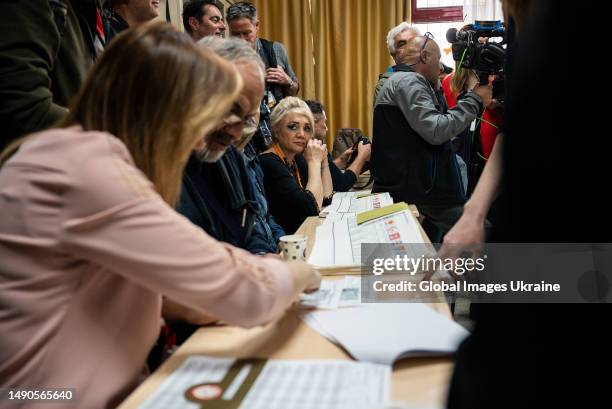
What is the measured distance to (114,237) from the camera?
0.58m

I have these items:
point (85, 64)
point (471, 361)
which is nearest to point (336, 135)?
point (85, 64)

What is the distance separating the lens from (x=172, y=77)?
2.30 feet

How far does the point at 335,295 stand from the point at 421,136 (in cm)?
143

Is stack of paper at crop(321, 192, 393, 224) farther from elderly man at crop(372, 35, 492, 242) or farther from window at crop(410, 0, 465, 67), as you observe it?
window at crop(410, 0, 465, 67)

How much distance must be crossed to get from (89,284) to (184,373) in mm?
178

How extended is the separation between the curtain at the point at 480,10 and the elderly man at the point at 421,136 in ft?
7.31

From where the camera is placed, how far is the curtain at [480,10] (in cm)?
417

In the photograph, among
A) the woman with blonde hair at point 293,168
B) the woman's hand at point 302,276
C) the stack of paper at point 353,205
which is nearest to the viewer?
the woman's hand at point 302,276

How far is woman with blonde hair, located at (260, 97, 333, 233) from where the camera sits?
6.85 feet

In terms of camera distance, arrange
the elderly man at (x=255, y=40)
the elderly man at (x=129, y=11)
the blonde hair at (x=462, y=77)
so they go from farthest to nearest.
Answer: the elderly man at (x=255, y=40)
the blonde hair at (x=462, y=77)
the elderly man at (x=129, y=11)

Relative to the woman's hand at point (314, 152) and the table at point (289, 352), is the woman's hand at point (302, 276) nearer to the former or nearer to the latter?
the table at point (289, 352)

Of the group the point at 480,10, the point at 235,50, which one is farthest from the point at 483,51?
the point at 480,10

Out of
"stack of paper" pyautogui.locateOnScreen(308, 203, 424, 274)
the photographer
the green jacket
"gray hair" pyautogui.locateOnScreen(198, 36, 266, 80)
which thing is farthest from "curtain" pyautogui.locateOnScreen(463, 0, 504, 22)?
the green jacket

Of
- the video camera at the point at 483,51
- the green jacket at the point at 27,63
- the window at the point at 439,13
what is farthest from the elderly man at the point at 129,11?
the window at the point at 439,13
